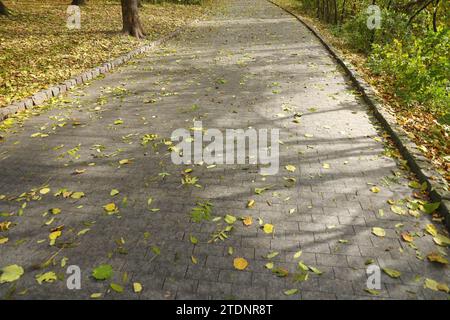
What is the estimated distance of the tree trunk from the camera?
11844mm

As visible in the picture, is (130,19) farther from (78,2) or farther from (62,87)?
(78,2)

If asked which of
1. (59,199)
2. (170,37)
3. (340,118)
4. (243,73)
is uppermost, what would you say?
(170,37)

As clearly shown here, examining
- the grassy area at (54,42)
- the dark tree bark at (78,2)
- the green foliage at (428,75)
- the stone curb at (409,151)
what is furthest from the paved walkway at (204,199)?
the dark tree bark at (78,2)

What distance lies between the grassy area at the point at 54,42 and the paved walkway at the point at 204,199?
4.35 ft

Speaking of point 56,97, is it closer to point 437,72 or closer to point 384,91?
point 384,91

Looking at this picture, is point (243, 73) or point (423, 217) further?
point (243, 73)

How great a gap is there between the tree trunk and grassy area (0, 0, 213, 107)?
41 centimetres

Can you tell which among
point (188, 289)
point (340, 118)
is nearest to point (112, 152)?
point (188, 289)

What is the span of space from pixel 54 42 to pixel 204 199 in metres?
9.41

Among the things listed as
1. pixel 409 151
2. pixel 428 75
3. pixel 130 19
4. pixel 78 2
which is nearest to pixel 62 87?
pixel 130 19

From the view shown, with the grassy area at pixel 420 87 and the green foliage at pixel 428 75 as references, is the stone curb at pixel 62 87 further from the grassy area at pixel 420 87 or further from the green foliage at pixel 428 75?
the green foliage at pixel 428 75

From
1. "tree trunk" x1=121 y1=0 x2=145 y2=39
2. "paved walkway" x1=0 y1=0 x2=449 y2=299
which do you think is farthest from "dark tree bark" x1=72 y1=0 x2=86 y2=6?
"paved walkway" x1=0 y1=0 x2=449 y2=299

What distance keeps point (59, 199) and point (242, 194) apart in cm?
216

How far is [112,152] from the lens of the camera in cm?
499
